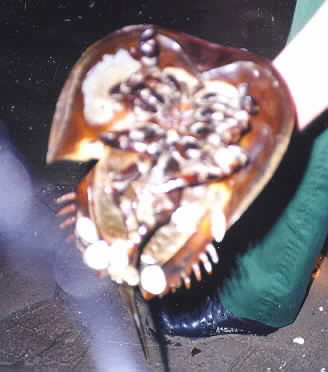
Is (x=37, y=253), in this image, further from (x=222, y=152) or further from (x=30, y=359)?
→ (x=222, y=152)

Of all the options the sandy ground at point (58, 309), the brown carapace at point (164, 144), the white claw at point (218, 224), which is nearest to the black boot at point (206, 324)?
the sandy ground at point (58, 309)

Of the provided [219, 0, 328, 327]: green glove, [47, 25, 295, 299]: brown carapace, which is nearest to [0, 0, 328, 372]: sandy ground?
[219, 0, 328, 327]: green glove

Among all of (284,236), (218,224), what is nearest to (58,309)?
(284,236)

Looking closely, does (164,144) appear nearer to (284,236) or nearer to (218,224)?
(218,224)

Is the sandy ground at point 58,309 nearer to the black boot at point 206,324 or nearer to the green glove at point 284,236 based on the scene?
the black boot at point 206,324

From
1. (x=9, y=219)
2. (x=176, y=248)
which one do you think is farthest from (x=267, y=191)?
(x=9, y=219)
